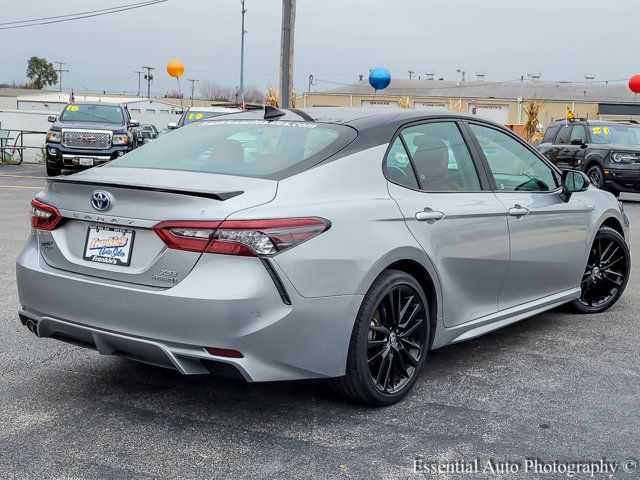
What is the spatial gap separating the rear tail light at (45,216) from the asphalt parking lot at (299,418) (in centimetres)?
91

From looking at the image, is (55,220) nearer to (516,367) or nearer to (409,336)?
(409,336)

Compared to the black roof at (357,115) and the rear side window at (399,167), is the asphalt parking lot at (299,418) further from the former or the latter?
the black roof at (357,115)

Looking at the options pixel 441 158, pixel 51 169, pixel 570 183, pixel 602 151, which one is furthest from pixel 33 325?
pixel 51 169

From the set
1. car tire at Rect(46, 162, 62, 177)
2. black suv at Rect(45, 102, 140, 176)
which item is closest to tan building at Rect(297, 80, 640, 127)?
black suv at Rect(45, 102, 140, 176)

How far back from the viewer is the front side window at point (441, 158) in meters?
4.52

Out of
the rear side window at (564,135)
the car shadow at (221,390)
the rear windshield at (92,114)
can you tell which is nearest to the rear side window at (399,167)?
the car shadow at (221,390)

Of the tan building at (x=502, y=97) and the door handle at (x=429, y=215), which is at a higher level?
the door handle at (x=429, y=215)

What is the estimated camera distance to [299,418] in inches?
156

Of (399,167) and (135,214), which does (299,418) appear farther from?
(399,167)

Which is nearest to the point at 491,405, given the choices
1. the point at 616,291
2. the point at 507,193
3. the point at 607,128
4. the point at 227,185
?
the point at 507,193

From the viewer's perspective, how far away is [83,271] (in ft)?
12.5

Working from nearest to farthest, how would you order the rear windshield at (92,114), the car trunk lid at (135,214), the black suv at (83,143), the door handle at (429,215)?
1. the car trunk lid at (135,214)
2. the door handle at (429,215)
3. the black suv at (83,143)
4. the rear windshield at (92,114)

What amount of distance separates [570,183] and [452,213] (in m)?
1.55

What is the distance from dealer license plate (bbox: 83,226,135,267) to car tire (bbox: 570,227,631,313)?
389 cm
